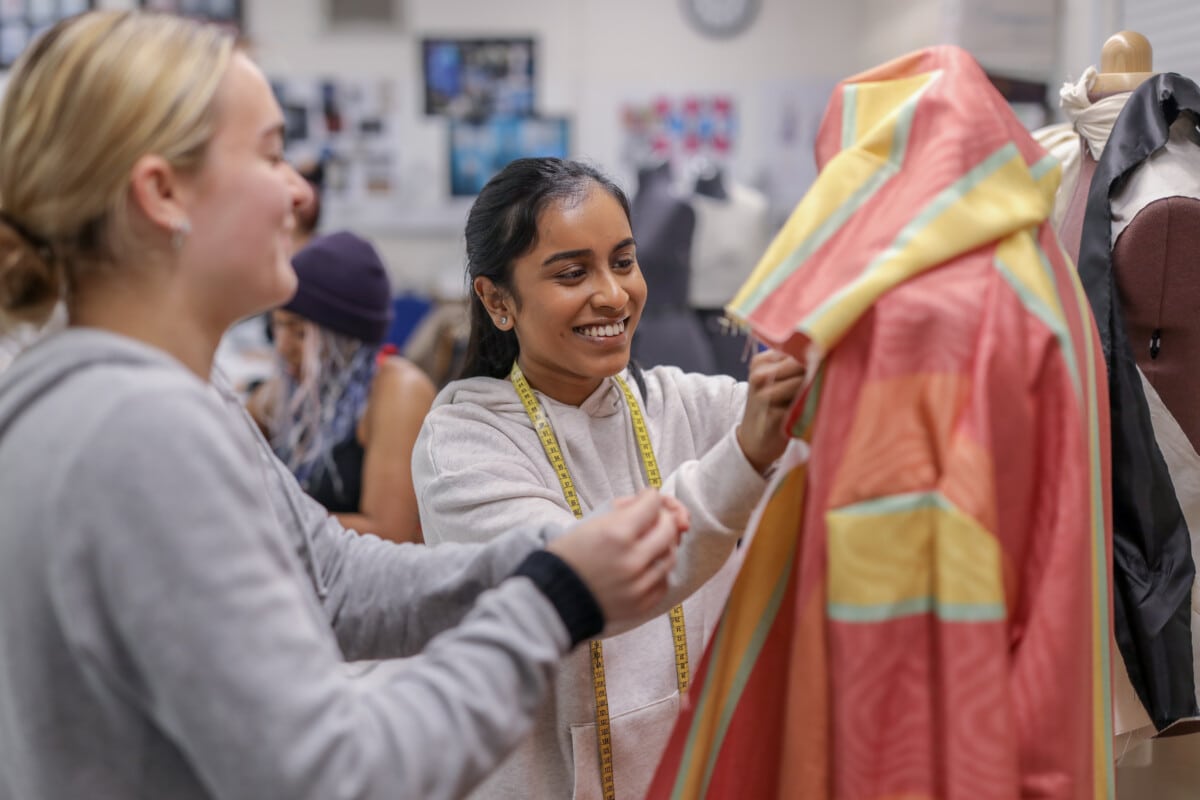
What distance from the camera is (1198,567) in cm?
152

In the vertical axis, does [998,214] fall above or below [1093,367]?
above

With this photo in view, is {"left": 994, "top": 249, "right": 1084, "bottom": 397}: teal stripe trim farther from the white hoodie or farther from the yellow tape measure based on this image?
the yellow tape measure

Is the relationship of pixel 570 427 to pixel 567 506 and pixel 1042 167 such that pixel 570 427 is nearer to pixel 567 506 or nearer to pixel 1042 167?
pixel 567 506

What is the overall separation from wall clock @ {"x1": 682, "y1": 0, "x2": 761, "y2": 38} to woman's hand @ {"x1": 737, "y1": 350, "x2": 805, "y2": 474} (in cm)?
471

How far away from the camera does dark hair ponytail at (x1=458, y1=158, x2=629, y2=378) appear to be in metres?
1.53

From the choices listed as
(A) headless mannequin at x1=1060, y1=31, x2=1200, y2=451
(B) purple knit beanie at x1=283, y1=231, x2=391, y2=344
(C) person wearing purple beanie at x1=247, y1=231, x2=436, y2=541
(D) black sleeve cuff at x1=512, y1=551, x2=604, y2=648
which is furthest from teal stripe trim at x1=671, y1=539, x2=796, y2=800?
(B) purple knit beanie at x1=283, y1=231, x2=391, y2=344

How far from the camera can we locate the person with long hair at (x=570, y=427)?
1.43m

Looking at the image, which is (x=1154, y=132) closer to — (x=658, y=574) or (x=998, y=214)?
(x=998, y=214)

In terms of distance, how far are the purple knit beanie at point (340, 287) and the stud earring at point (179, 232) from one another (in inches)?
63.7

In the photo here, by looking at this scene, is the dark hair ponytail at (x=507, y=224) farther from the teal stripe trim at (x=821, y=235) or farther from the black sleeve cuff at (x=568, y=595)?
the black sleeve cuff at (x=568, y=595)

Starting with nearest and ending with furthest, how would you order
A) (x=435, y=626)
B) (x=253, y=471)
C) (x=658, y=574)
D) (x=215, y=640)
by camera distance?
1. (x=215, y=640)
2. (x=253, y=471)
3. (x=658, y=574)
4. (x=435, y=626)

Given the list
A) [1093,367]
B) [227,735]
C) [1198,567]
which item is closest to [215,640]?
[227,735]

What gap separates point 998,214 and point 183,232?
2.35ft

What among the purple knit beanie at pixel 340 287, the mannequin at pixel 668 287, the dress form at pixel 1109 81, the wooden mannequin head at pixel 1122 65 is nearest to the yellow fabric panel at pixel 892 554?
the dress form at pixel 1109 81
